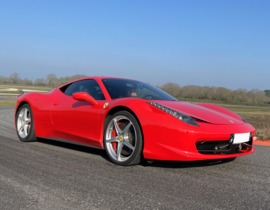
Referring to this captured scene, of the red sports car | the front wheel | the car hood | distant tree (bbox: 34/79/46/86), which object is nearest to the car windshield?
the red sports car

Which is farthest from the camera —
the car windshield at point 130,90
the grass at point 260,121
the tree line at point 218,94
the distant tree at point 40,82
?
the distant tree at point 40,82

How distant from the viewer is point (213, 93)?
86438mm

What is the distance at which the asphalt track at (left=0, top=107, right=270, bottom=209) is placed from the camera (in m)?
3.13

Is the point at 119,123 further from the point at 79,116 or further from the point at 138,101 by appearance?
the point at 79,116

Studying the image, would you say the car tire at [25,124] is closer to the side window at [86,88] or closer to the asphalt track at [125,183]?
the side window at [86,88]

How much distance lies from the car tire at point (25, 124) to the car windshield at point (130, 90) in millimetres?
1908

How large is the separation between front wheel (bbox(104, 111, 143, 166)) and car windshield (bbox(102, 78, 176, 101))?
0.55m

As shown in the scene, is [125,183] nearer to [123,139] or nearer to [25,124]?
[123,139]

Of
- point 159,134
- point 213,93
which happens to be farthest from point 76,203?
point 213,93

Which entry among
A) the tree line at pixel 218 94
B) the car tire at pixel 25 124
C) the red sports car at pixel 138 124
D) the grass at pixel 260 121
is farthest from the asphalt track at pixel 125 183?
the tree line at pixel 218 94

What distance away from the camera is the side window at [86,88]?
5.42m

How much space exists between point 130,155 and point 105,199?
4.52 feet

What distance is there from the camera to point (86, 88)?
578cm

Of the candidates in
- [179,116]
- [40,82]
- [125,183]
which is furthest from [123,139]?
[40,82]
